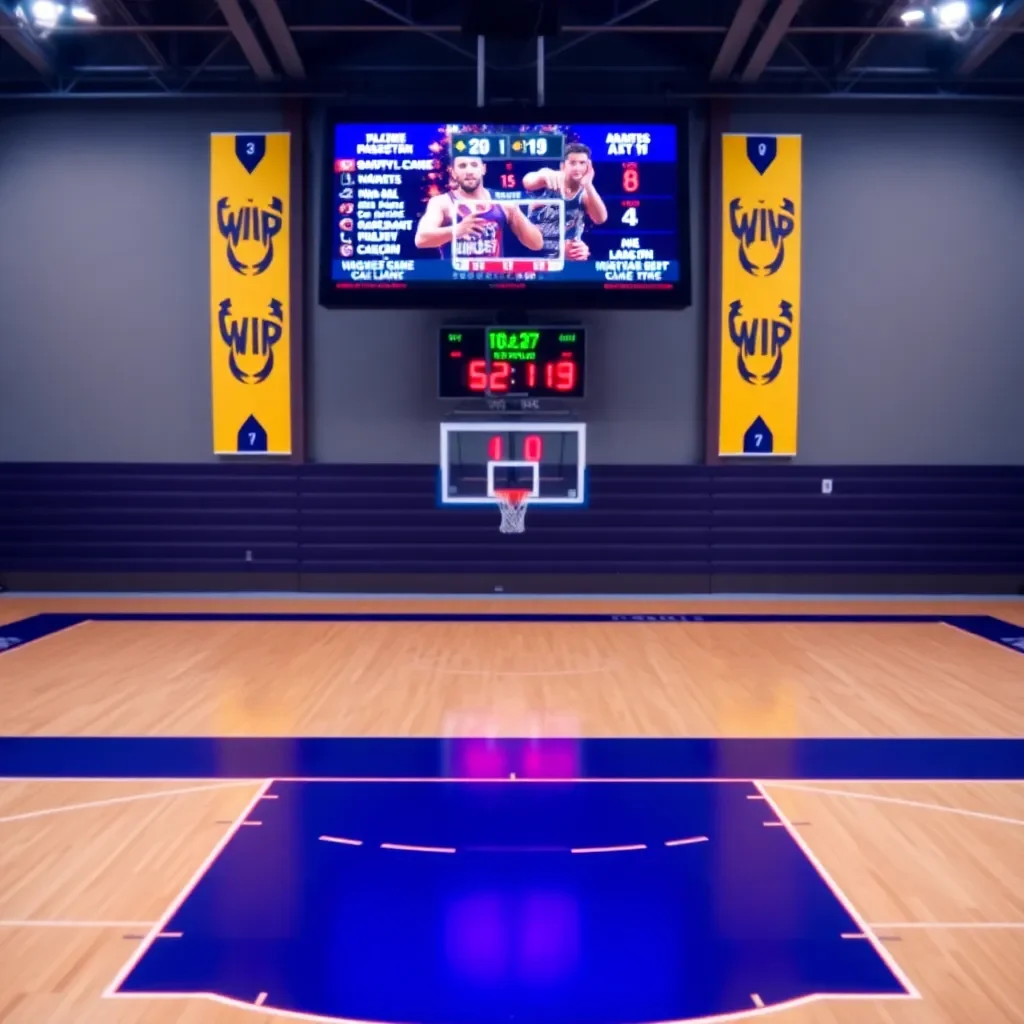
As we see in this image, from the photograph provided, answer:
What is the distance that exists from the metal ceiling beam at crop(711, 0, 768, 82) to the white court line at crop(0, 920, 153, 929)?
288 inches

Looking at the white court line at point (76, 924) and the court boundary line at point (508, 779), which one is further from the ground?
the court boundary line at point (508, 779)

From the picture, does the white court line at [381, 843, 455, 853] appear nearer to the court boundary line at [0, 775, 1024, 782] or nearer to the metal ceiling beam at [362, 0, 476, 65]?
the court boundary line at [0, 775, 1024, 782]

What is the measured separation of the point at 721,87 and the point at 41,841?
8.06m

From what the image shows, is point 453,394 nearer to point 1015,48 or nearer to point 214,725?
point 214,725

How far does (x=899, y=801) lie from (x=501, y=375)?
5577 mm

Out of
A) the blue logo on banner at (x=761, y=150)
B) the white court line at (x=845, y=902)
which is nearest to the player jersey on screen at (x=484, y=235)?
the blue logo on banner at (x=761, y=150)

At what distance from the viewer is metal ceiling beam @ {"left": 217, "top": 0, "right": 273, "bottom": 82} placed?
798 cm

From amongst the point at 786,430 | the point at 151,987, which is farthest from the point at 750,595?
the point at 151,987

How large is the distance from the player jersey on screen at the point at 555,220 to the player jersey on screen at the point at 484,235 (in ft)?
0.80

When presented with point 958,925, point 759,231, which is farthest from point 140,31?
point 958,925

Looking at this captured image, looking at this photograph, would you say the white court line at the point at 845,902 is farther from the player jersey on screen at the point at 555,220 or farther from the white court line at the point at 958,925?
the player jersey on screen at the point at 555,220

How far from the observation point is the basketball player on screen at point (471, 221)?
26.8 feet

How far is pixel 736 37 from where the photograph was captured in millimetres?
8500

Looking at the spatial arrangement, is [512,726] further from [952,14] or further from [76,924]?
[952,14]
